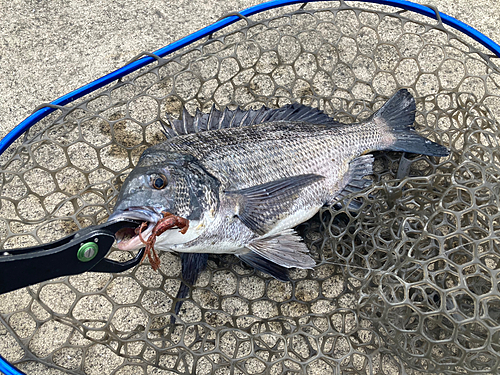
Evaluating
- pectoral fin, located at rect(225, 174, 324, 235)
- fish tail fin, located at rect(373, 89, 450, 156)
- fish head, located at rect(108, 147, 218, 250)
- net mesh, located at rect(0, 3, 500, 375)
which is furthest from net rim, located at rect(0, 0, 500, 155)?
pectoral fin, located at rect(225, 174, 324, 235)

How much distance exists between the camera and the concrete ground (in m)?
3.15

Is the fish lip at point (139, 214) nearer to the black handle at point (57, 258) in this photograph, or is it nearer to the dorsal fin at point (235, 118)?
the black handle at point (57, 258)

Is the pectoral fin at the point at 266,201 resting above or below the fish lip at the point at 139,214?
above

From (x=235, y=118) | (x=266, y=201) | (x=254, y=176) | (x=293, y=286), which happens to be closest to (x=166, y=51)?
(x=235, y=118)

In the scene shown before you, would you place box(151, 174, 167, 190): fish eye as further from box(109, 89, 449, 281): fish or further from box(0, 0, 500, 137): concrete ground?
box(0, 0, 500, 137): concrete ground

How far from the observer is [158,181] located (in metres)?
1.97

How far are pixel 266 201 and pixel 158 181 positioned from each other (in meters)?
0.57

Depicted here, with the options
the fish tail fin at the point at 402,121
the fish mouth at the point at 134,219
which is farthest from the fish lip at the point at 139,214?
the fish tail fin at the point at 402,121

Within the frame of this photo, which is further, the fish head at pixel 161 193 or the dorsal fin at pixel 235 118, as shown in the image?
the dorsal fin at pixel 235 118

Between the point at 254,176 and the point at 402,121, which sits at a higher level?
the point at 402,121

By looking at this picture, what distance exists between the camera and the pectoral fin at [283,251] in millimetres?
2199

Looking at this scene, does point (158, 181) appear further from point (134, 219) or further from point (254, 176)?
point (254, 176)

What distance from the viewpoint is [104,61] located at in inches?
129

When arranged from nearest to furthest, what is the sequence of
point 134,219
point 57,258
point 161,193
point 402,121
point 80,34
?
point 57,258
point 134,219
point 161,193
point 402,121
point 80,34
